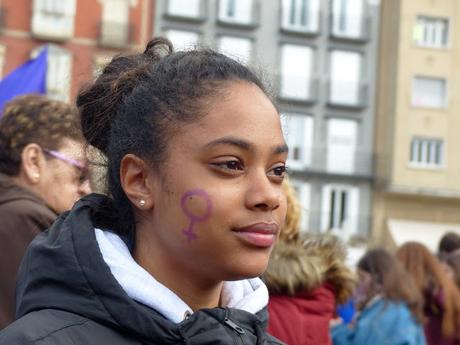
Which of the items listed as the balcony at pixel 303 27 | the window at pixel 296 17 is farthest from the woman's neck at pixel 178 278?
the window at pixel 296 17

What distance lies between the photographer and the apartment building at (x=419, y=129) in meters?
31.8

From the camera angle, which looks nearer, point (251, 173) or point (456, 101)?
point (251, 173)

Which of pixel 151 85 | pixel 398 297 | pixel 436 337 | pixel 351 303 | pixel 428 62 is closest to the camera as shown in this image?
pixel 151 85

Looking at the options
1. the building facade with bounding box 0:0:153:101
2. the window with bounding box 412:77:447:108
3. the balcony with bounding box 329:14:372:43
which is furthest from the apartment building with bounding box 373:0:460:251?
the building facade with bounding box 0:0:153:101

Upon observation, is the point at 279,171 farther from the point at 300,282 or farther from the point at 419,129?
the point at 419,129

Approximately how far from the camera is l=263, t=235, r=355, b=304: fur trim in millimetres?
3775

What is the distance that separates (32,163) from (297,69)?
29414 mm

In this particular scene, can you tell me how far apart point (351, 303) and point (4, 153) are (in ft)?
13.9

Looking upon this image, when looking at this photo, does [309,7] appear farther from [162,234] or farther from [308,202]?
[162,234]

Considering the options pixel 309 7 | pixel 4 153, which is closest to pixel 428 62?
pixel 309 7

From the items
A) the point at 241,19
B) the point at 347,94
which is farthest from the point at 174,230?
the point at 347,94

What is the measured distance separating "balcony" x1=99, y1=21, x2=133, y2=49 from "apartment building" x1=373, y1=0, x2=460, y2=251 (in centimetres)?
896

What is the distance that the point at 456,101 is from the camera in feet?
105

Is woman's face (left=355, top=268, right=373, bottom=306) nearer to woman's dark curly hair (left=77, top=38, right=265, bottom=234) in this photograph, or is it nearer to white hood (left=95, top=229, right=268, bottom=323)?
woman's dark curly hair (left=77, top=38, right=265, bottom=234)
